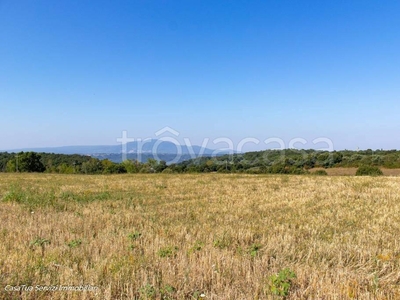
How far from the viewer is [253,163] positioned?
68000mm

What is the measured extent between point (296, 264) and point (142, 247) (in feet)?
9.22

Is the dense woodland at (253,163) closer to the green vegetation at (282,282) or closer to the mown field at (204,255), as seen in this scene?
the mown field at (204,255)

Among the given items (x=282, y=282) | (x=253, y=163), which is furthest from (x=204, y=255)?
(x=253, y=163)

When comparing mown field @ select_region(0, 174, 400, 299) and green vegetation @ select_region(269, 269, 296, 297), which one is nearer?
green vegetation @ select_region(269, 269, 296, 297)

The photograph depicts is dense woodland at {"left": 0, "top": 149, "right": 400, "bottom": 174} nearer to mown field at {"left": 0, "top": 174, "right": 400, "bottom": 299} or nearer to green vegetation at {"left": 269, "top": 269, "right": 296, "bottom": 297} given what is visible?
mown field at {"left": 0, "top": 174, "right": 400, "bottom": 299}

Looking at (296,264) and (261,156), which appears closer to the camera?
(296,264)

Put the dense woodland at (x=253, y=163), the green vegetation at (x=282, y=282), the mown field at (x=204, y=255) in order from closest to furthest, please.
Answer: 1. the green vegetation at (x=282, y=282)
2. the mown field at (x=204, y=255)
3. the dense woodland at (x=253, y=163)

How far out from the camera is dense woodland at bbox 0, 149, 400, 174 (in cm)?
4997

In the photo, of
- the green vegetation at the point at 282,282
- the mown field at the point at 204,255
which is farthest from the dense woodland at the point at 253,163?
the green vegetation at the point at 282,282

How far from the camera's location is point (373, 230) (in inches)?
263

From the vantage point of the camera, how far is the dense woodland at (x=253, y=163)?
4997 centimetres

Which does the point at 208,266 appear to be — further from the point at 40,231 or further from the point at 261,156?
the point at 261,156

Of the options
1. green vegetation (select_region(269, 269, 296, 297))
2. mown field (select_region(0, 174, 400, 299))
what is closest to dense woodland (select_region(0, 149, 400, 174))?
mown field (select_region(0, 174, 400, 299))

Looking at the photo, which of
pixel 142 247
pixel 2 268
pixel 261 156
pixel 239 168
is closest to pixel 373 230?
pixel 142 247
